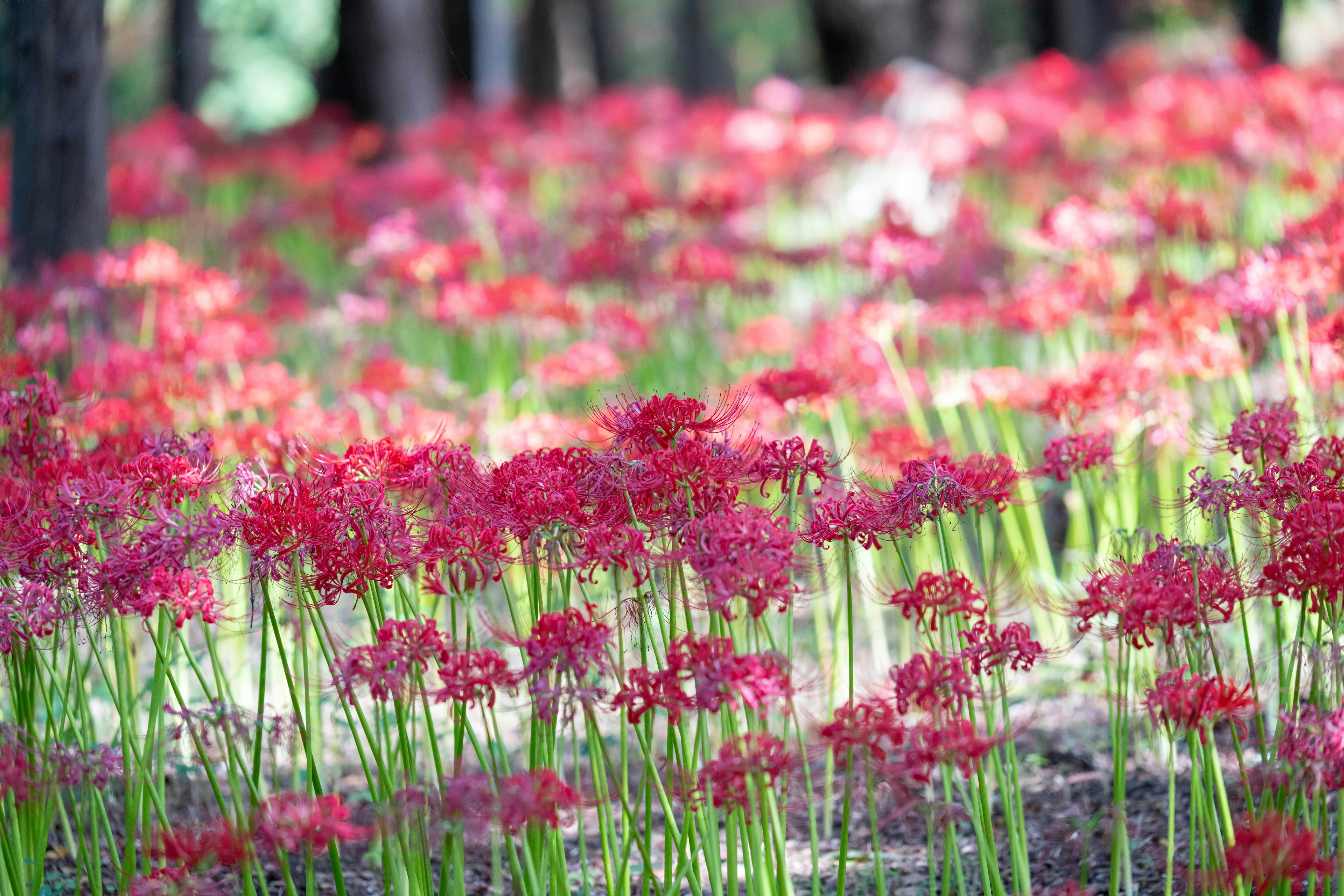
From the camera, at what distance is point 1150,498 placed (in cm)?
225

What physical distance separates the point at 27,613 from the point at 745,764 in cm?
118

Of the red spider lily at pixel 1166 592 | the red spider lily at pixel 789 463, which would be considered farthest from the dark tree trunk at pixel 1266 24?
the red spider lily at pixel 789 463

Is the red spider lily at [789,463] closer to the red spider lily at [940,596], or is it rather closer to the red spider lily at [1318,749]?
the red spider lily at [940,596]

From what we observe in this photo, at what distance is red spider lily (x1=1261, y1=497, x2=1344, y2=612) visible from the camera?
1.86 metres

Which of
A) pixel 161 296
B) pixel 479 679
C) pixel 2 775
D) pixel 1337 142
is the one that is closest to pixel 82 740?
pixel 2 775

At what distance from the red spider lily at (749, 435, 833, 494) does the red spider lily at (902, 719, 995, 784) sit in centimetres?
42

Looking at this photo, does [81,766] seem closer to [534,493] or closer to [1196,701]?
[534,493]

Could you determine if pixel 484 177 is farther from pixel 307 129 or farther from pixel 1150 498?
pixel 1150 498

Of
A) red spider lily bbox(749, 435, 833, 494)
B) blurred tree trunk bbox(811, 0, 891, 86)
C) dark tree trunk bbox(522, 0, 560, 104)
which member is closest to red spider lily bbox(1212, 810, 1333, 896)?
red spider lily bbox(749, 435, 833, 494)

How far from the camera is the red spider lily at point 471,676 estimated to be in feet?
5.78

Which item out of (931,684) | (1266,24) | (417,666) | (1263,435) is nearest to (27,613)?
(417,666)

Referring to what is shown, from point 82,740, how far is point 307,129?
27.1 ft

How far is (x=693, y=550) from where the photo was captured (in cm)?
182

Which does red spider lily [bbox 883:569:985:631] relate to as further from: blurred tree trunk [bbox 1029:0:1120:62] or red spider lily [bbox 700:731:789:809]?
blurred tree trunk [bbox 1029:0:1120:62]
